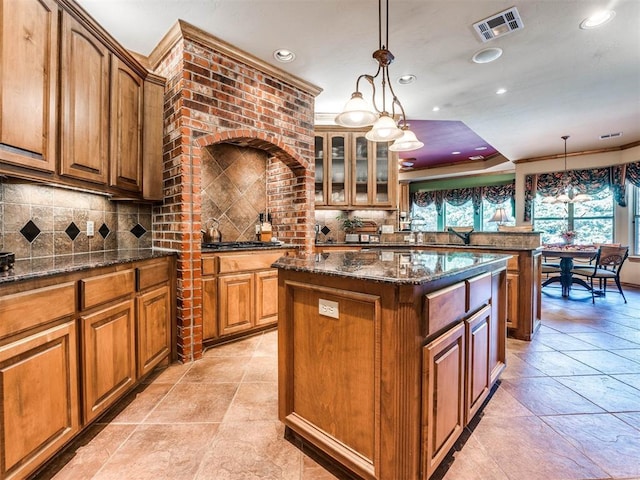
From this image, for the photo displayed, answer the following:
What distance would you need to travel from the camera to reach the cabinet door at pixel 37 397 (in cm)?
121

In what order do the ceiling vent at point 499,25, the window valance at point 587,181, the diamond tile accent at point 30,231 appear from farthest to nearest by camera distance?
the window valance at point 587,181 → the ceiling vent at point 499,25 → the diamond tile accent at point 30,231

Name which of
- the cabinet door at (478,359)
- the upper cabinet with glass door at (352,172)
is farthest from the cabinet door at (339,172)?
the cabinet door at (478,359)

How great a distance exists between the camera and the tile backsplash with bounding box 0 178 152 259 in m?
1.93

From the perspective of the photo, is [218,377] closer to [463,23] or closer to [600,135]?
[463,23]

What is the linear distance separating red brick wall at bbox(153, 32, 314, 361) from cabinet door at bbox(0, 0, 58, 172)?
87 centimetres

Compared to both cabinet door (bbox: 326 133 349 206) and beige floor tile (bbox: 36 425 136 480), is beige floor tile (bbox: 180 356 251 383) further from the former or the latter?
cabinet door (bbox: 326 133 349 206)

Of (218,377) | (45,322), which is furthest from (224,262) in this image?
(45,322)

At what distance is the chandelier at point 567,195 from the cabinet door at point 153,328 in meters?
6.56

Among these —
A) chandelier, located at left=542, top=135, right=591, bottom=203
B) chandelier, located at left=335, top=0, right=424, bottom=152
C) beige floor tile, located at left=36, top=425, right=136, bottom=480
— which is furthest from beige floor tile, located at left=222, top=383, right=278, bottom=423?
chandelier, located at left=542, top=135, right=591, bottom=203

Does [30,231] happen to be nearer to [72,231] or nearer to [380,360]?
[72,231]

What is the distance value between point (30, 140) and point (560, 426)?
3206mm

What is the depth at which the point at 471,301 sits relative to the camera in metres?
1.59

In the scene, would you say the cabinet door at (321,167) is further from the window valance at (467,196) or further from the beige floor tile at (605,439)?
the window valance at (467,196)

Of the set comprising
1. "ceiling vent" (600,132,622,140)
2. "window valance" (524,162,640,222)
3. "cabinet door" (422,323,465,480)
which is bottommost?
"cabinet door" (422,323,465,480)
